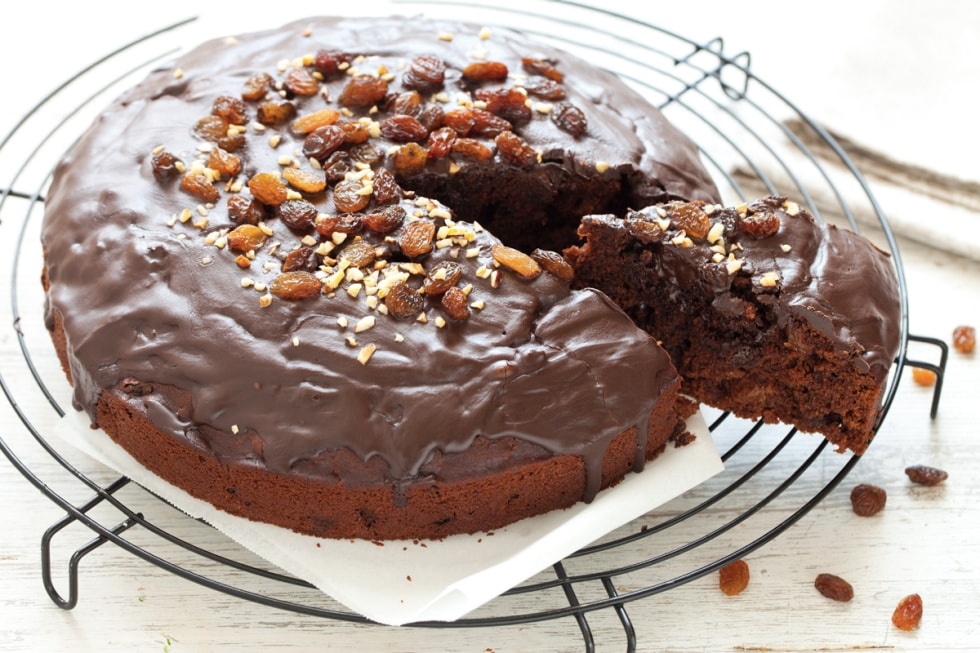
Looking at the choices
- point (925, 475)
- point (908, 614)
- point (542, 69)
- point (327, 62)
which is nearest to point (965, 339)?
point (925, 475)

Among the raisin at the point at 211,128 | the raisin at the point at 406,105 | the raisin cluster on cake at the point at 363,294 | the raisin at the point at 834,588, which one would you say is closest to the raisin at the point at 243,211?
the raisin cluster on cake at the point at 363,294

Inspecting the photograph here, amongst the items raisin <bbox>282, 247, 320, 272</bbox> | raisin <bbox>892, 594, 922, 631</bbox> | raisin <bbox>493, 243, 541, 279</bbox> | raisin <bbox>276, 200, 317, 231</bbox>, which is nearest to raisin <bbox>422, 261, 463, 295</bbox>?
raisin <bbox>493, 243, 541, 279</bbox>

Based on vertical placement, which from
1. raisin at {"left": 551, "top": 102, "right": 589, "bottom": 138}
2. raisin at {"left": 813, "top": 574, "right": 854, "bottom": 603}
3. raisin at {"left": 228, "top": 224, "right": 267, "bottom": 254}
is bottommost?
raisin at {"left": 813, "top": 574, "right": 854, "bottom": 603}

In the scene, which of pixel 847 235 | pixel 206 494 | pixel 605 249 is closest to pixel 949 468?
pixel 847 235

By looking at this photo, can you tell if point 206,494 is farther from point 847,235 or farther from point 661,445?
point 847,235

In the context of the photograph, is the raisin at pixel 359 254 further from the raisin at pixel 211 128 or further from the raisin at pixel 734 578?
the raisin at pixel 734 578

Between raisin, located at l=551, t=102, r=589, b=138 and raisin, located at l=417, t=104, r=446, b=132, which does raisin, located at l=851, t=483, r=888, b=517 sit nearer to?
raisin, located at l=551, t=102, r=589, b=138

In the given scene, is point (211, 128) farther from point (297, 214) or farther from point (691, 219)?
point (691, 219)
